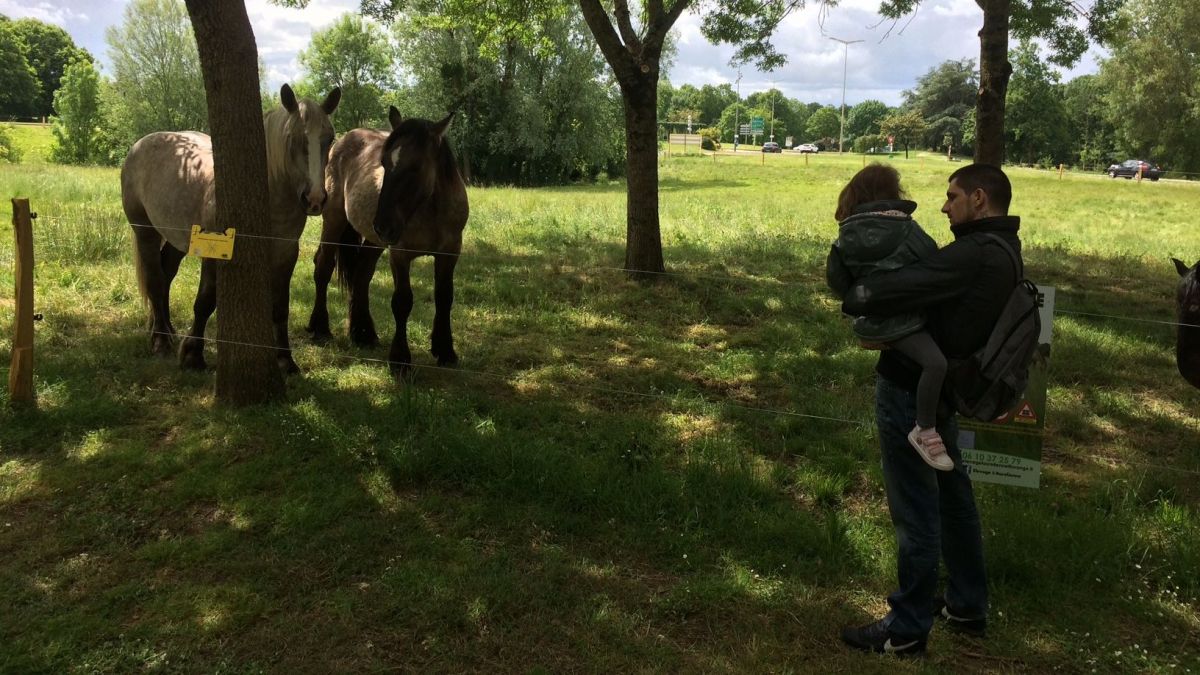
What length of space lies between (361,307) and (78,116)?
176 ft

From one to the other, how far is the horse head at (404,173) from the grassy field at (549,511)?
1340 mm

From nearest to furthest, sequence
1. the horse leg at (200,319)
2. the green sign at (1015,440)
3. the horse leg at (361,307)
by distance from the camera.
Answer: the green sign at (1015,440) < the horse leg at (200,319) < the horse leg at (361,307)

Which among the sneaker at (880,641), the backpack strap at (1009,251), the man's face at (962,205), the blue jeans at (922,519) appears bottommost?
the sneaker at (880,641)

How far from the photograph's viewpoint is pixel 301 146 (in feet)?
17.7

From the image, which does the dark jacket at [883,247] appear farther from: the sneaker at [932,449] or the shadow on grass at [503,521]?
the shadow on grass at [503,521]

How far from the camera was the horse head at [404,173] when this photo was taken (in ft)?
18.1

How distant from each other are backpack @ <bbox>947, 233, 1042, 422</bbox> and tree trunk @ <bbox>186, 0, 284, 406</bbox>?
439 centimetres

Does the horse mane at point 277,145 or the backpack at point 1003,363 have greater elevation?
the horse mane at point 277,145

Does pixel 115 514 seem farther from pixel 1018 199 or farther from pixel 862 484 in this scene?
pixel 1018 199

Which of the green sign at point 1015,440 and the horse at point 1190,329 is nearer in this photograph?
the green sign at point 1015,440

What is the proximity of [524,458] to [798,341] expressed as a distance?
3.86 m

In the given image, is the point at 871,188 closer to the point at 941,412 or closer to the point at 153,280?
the point at 941,412

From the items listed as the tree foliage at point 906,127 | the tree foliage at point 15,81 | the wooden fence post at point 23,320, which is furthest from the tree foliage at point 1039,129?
the tree foliage at point 15,81

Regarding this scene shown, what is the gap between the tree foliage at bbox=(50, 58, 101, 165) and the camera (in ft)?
152
